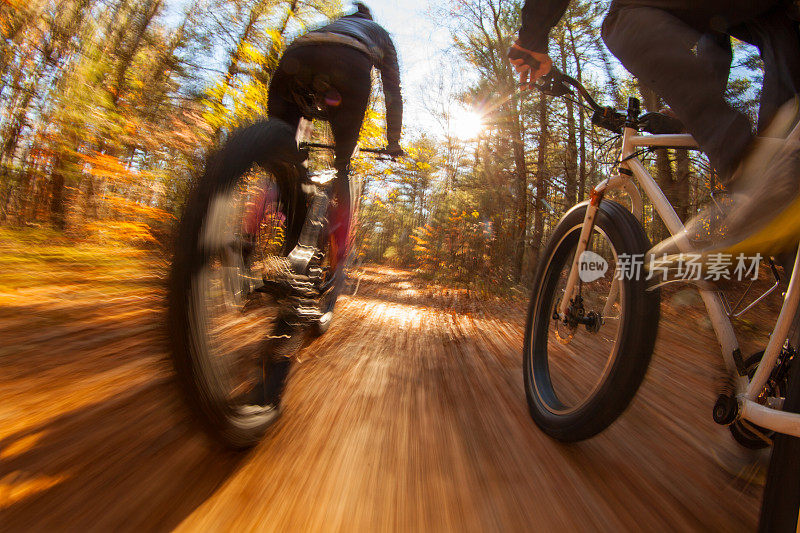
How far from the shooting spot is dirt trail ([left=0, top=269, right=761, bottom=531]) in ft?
2.76

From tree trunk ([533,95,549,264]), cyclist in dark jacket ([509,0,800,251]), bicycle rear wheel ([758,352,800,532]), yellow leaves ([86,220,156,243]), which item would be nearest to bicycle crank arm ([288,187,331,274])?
cyclist in dark jacket ([509,0,800,251])

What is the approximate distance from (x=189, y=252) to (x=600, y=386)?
132 centimetres

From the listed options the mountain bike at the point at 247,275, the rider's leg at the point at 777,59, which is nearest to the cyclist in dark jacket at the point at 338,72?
the mountain bike at the point at 247,275

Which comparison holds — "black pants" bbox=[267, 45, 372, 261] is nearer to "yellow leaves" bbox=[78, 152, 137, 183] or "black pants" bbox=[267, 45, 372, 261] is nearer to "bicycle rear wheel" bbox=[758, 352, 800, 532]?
"bicycle rear wheel" bbox=[758, 352, 800, 532]

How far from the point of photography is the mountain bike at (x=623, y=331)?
771 mm

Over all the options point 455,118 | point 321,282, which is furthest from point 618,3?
point 455,118

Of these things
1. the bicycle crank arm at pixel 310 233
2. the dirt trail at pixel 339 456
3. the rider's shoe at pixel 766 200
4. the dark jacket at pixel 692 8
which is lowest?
the dirt trail at pixel 339 456

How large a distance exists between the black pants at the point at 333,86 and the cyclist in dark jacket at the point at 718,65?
0.99m

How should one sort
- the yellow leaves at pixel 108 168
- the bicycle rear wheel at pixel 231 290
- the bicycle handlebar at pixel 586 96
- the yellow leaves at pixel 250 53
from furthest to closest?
the yellow leaves at pixel 250 53 < the yellow leaves at pixel 108 168 < the bicycle handlebar at pixel 586 96 < the bicycle rear wheel at pixel 231 290

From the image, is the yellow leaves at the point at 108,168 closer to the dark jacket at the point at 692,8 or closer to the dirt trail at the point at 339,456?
the dirt trail at the point at 339,456

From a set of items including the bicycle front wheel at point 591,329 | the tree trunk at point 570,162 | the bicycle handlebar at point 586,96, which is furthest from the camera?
the tree trunk at point 570,162

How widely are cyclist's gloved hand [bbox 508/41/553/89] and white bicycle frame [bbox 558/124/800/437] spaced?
0.48m

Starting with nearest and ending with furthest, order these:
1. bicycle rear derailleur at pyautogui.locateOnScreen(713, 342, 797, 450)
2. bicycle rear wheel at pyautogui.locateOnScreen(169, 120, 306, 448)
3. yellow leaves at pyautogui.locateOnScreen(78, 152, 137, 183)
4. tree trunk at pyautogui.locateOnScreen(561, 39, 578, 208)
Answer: bicycle rear wheel at pyautogui.locateOnScreen(169, 120, 306, 448) < bicycle rear derailleur at pyautogui.locateOnScreen(713, 342, 797, 450) < yellow leaves at pyautogui.locateOnScreen(78, 152, 137, 183) < tree trunk at pyautogui.locateOnScreen(561, 39, 578, 208)

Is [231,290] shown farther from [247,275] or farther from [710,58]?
[710,58]
